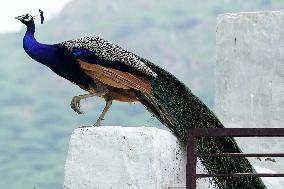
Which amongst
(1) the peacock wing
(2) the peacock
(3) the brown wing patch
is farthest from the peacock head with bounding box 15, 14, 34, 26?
(3) the brown wing patch

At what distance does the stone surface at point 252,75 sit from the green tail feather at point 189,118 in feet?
6.62

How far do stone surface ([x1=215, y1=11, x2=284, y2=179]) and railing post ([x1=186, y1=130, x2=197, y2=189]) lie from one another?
9.04 feet

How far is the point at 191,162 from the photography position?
241 inches

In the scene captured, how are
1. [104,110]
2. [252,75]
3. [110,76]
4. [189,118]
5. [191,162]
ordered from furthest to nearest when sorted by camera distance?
1. [252,75]
2. [189,118]
3. [104,110]
4. [110,76]
5. [191,162]

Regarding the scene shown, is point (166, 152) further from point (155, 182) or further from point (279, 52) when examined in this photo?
point (279, 52)

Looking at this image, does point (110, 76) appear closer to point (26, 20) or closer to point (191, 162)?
point (26, 20)

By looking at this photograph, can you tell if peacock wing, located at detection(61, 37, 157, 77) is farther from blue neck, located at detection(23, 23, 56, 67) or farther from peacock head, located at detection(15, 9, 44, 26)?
peacock head, located at detection(15, 9, 44, 26)

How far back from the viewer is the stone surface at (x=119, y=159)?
621cm

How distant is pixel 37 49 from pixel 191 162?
124cm

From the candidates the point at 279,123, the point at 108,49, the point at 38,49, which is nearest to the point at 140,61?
the point at 108,49

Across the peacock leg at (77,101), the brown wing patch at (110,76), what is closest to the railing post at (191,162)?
the brown wing patch at (110,76)

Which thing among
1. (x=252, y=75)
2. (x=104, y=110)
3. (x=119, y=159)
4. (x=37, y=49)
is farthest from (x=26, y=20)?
(x=252, y=75)

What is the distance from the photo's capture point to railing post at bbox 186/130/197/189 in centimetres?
609

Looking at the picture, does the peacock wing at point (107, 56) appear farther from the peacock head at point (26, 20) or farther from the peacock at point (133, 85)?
the peacock head at point (26, 20)
